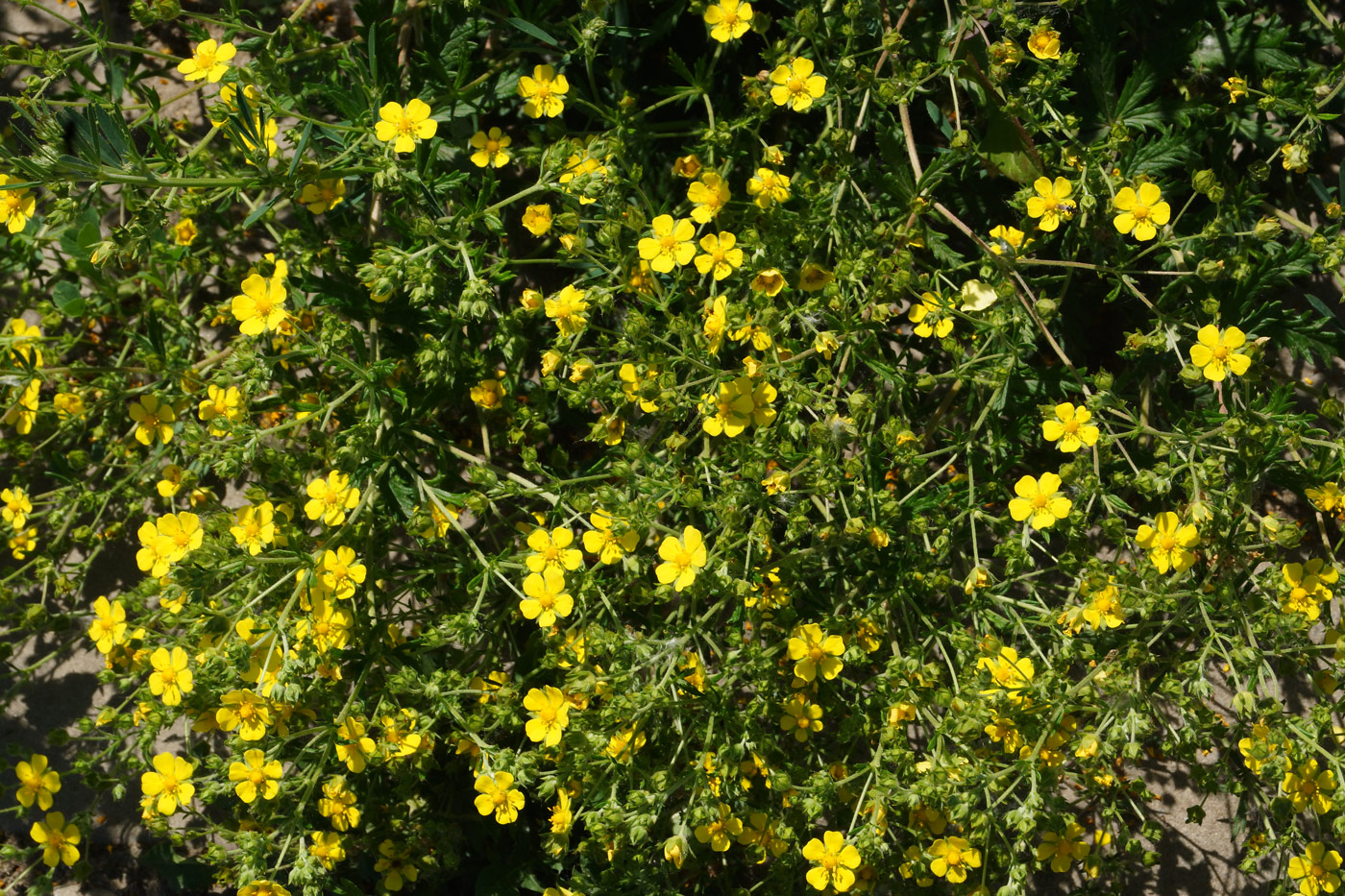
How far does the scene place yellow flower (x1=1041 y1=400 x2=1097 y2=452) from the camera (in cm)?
221

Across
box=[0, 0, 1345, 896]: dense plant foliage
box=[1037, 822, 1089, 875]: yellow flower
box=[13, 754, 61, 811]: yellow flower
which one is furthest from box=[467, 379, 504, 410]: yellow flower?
box=[1037, 822, 1089, 875]: yellow flower

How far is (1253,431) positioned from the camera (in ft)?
6.77

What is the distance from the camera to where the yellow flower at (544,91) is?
2.35 metres

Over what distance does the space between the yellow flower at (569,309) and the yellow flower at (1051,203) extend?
104 centimetres

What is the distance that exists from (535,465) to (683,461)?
1.19ft

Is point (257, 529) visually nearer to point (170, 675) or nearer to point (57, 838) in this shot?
point (170, 675)

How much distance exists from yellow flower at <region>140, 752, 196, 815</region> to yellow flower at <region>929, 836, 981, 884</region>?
169cm

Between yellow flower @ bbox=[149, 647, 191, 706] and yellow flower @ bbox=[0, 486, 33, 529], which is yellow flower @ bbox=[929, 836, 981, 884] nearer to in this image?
yellow flower @ bbox=[149, 647, 191, 706]

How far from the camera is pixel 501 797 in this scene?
222cm

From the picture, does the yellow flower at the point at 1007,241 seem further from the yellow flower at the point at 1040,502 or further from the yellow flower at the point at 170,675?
the yellow flower at the point at 170,675

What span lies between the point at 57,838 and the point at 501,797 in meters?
1.21

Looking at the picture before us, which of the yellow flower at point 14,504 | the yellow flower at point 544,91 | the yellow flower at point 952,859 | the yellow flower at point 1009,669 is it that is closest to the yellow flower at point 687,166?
the yellow flower at point 544,91

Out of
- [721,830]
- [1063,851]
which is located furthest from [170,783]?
[1063,851]

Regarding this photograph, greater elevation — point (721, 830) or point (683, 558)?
point (683, 558)
